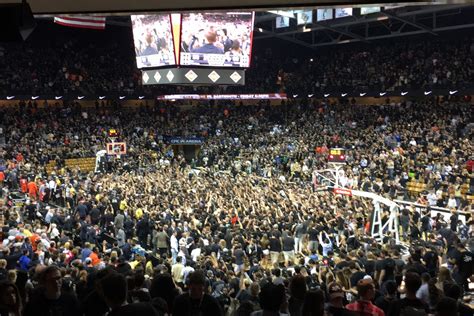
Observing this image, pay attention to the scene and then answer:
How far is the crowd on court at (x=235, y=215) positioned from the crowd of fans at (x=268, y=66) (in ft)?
5.28

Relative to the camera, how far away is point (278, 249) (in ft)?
49.4

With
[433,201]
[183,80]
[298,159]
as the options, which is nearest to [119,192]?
[183,80]

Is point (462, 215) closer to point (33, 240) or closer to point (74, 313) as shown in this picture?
point (33, 240)

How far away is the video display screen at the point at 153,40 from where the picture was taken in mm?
26391

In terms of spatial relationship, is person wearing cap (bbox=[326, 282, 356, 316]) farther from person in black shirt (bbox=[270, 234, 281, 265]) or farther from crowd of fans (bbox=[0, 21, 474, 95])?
crowd of fans (bbox=[0, 21, 474, 95])

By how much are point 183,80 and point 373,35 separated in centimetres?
2161

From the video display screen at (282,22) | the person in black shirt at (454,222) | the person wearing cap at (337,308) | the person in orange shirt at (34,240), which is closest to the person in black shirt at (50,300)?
the person wearing cap at (337,308)

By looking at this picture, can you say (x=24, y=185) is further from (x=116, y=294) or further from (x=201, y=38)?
(x=116, y=294)

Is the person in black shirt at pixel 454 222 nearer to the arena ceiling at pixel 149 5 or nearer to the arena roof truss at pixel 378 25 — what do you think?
the arena ceiling at pixel 149 5

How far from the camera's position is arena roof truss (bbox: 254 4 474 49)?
3519 centimetres

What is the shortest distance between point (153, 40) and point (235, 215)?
12.6 meters

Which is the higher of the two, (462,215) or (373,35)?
(373,35)

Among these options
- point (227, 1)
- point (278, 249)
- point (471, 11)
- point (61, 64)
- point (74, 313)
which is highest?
point (471, 11)

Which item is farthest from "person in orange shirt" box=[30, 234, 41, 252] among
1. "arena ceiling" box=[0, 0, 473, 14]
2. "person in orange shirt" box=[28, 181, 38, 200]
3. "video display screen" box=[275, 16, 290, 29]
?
"video display screen" box=[275, 16, 290, 29]
